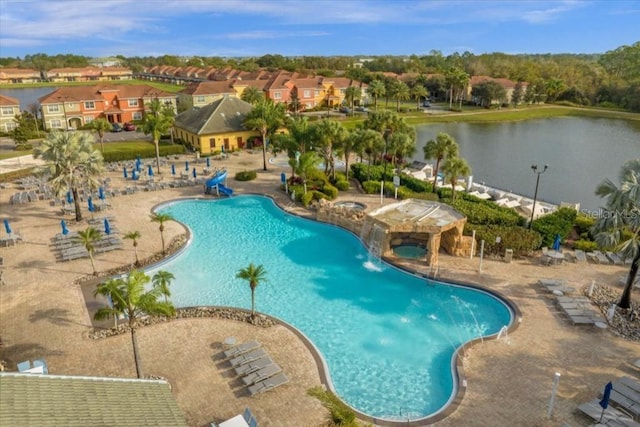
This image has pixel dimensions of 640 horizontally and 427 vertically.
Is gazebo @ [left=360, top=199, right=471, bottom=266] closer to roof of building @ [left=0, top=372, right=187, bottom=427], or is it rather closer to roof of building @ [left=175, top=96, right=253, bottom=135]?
roof of building @ [left=0, top=372, right=187, bottom=427]

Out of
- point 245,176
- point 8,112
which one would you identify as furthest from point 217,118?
point 8,112

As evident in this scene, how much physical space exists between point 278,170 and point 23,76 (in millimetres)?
163237

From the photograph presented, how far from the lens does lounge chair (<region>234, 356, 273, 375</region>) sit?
635 inches

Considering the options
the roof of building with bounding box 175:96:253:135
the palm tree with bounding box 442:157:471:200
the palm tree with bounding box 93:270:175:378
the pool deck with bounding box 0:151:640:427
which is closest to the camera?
the pool deck with bounding box 0:151:640:427

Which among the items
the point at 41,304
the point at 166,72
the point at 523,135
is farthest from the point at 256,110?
the point at 166,72

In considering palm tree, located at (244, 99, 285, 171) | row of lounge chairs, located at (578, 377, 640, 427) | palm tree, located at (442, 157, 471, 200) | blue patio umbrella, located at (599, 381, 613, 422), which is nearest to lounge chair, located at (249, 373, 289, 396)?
row of lounge chairs, located at (578, 377, 640, 427)

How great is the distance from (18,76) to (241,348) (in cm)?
18810

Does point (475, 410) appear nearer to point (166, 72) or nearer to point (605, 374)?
point (605, 374)

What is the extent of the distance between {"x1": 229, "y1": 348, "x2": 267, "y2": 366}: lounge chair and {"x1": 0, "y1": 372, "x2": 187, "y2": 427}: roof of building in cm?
558

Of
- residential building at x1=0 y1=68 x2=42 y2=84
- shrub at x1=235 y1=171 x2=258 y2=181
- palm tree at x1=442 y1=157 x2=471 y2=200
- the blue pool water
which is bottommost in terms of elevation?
the blue pool water

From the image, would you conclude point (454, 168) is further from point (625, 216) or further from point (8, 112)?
point (8, 112)

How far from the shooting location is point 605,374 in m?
16.3

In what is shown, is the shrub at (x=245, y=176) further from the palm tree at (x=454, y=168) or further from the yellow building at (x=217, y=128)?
the palm tree at (x=454, y=168)

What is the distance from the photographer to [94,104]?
232 ft
